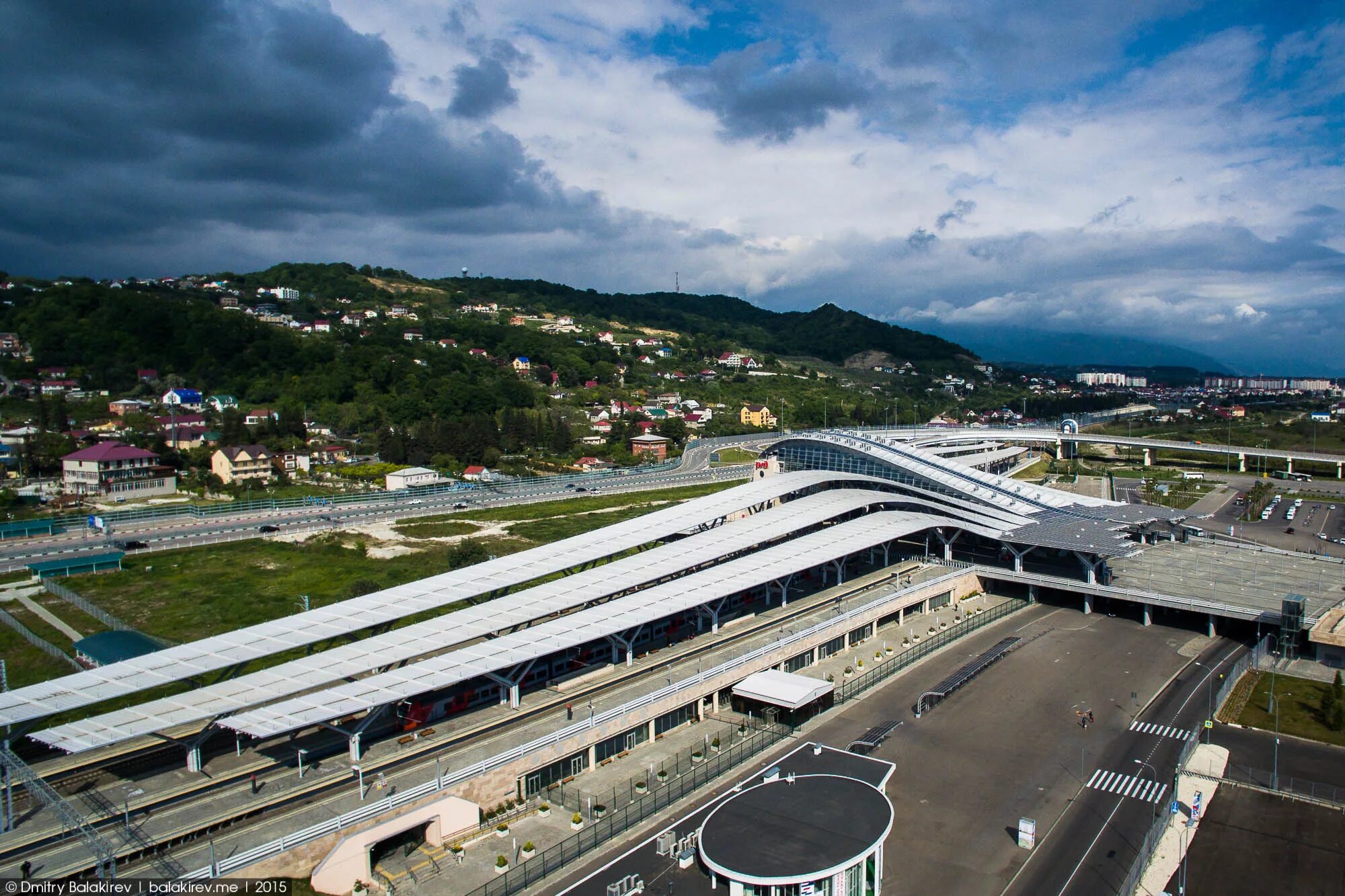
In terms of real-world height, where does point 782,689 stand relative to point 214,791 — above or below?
below

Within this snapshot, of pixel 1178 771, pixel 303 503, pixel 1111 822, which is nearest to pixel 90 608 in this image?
pixel 303 503

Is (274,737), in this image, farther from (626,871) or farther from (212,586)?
(212,586)

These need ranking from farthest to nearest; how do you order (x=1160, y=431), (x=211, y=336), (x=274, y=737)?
1. (x=1160, y=431)
2. (x=211, y=336)
3. (x=274, y=737)

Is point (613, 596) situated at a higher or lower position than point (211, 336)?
lower

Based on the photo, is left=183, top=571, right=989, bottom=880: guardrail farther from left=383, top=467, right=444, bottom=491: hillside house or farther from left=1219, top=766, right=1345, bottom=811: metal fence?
left=383, top=467, right=444, bottom=491: hillside house

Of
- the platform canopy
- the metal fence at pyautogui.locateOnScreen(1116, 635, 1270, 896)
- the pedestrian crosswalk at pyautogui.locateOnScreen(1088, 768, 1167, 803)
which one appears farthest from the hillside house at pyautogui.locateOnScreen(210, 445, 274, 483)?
the metal fence at pyautogui.locateOnScreen(1116, 635, 1270, 896)

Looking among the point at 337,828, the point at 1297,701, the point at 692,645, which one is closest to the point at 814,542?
the point at 692,645

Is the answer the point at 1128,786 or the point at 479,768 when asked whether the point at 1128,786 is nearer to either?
the point at 1128,786
